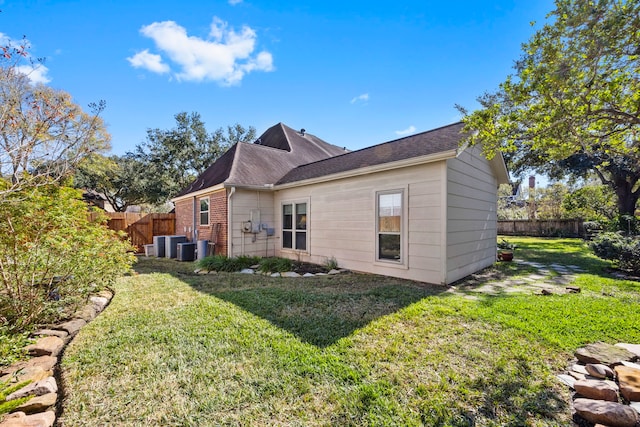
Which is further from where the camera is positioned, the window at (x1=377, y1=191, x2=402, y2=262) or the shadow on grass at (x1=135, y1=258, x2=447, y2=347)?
the window at (x1=377, y1=191, x2=402, y2=262)

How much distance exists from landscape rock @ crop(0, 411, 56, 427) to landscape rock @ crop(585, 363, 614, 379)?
443 cm

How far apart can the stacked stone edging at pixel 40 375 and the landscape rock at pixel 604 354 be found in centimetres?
465

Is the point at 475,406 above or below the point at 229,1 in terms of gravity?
below

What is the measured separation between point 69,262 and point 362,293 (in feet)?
15.3

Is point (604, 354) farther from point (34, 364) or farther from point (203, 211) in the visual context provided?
point (203, 211)

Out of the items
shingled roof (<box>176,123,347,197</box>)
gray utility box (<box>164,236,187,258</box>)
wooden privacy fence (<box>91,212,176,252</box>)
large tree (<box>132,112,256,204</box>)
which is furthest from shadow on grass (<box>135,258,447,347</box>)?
large tree (<box>132,112,256,204</box>)

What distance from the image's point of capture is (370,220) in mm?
6871

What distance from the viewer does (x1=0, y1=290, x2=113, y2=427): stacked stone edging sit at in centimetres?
191

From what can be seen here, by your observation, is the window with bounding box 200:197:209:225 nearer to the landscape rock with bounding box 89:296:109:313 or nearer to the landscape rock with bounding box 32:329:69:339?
the landscape rock with bounding box 89:296:109:313

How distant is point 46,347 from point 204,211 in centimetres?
783

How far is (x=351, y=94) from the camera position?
11.1m

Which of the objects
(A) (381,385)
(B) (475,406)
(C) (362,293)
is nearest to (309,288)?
(C) (362,293)

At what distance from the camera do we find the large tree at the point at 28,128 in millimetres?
3373

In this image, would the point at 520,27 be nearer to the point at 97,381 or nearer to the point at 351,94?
the point at 351,94
